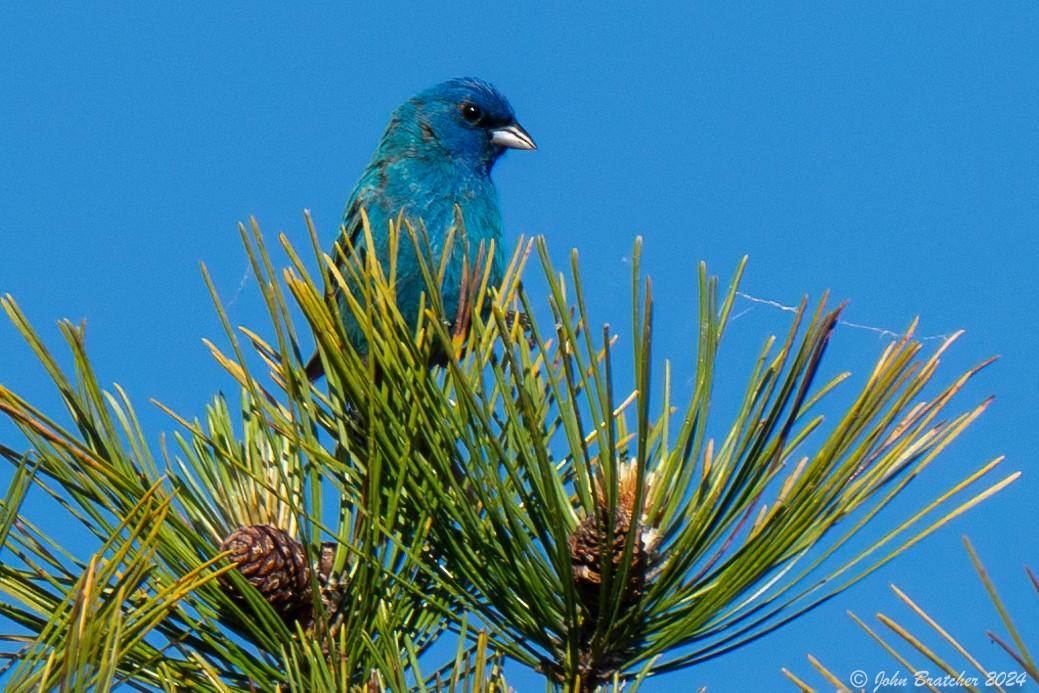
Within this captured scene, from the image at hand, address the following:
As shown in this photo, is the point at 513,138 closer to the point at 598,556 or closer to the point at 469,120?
the point at 469,120

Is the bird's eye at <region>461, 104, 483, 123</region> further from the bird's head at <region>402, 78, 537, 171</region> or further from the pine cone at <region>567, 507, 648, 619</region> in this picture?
the pine cone at <region>567, 507, 648, 619</region>

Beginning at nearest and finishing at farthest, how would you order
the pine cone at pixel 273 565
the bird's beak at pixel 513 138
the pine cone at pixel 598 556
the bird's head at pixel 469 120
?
the pine cone at pixel 598 556
the pine cone at pixel 273 565
the bird's head at pixel 469 120
the bird's beak at pixel 513 138

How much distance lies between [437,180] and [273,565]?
3.16 m

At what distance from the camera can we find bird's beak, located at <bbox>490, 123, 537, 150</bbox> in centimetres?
547

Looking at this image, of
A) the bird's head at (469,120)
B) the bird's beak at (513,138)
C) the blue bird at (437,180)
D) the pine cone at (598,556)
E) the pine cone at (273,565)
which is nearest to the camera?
the pine cone at (598,556)

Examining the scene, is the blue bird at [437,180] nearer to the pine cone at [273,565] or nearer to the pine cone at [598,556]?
the pine cone at [273,565]

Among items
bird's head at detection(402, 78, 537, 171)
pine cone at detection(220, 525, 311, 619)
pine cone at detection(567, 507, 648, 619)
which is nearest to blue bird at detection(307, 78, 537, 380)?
bird's head at detection(402, 78, 537, 171)

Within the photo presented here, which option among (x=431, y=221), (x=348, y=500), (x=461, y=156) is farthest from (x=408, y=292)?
(x=348, y=500)

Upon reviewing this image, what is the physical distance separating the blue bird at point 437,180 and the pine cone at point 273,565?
6.84 ft

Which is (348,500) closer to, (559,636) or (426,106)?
(559,636)

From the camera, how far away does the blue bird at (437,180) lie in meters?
4.41

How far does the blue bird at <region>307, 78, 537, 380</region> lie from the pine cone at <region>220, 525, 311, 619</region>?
6.84 feet

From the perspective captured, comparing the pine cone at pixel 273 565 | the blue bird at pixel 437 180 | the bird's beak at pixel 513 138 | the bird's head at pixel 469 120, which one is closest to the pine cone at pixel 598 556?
the pine cone at pixel 273 565

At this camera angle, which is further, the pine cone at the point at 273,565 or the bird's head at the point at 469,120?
the bird's head at the point at 469,120
